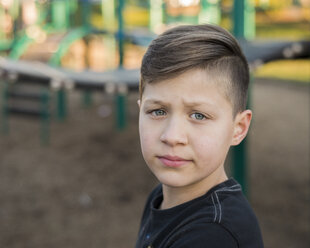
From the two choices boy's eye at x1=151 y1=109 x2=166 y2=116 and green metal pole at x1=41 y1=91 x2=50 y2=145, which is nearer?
boy's eye at x1=151 y1=109 x2=166 y2=116

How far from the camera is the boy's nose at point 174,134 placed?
92 cm

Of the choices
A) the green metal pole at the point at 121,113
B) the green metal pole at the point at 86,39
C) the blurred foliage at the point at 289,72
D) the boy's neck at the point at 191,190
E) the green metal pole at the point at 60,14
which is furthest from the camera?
the blurred foliage at the point at 289,72

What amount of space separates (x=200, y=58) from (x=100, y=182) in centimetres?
364

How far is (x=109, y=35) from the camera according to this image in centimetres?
655

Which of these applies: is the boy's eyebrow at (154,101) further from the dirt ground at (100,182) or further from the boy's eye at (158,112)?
the dirt ground at (100,182)

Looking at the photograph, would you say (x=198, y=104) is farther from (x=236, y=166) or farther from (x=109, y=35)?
(x=109, y=35)

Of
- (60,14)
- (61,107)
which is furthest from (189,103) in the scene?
(60,14)

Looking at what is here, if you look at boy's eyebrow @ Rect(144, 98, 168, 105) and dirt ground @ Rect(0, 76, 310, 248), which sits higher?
boy's eyebrow @ Rect(144, 98, 168, 105)

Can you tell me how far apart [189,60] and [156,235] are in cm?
40

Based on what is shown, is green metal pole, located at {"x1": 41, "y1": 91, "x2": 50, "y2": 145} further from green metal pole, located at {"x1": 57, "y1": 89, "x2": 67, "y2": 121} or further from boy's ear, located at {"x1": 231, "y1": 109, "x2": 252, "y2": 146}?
boy's ear, located at {"x1": 231, "y1": 109, "x2": 252, "y2": 146}

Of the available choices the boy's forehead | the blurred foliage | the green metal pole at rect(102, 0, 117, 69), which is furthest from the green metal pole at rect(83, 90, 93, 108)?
the boy's forehead

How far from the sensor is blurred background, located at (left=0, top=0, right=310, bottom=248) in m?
3.48

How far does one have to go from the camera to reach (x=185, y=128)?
3.04 ft

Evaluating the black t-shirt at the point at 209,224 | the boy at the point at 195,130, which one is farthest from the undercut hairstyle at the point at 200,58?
the black t-shirt at the point at 209,224
